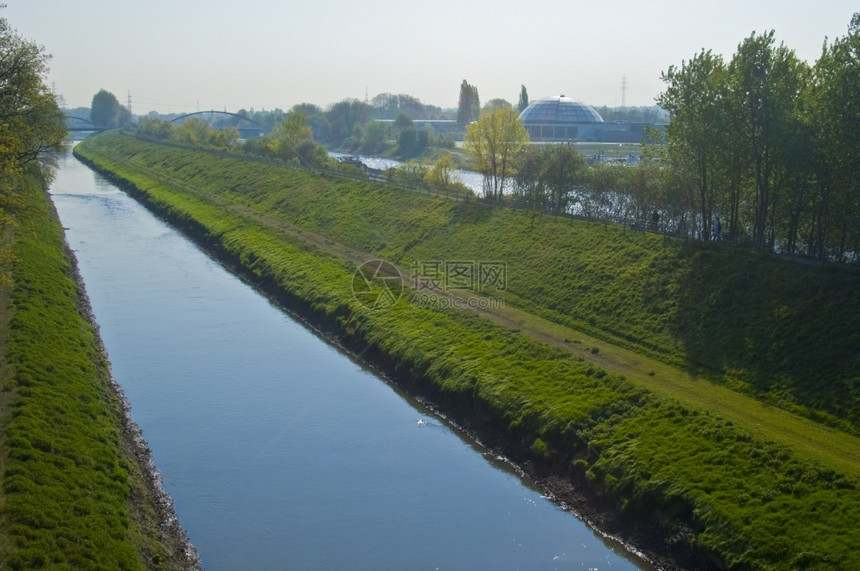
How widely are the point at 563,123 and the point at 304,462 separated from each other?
117 m

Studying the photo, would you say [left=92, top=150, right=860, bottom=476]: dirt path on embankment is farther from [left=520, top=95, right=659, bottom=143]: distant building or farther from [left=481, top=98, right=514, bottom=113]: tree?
[left=520, top=95, right=659, bottom=143]: distant building

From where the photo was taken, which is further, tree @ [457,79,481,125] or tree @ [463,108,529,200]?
tree @ [457,79,481,125]

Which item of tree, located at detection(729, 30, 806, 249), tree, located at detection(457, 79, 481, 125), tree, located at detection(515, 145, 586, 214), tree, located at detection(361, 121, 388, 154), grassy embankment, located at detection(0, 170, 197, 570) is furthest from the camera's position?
tree, located at detection(457, 79, 481, 125)

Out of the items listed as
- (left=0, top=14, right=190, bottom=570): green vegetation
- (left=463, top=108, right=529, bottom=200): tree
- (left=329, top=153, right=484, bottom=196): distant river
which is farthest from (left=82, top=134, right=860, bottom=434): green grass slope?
(left=329, top=153, right=484, bottom=196): distant river

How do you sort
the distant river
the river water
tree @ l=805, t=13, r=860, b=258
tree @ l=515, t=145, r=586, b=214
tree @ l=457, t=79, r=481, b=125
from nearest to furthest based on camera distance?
the river water < tree @ l=805, t=13, r=860, b=258 < tree @ l=515, t=145, r=586, b=214 < the distant river < tree @ l=457, t=79, r=481, b=125

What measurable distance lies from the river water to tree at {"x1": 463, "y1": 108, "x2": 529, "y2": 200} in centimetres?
2314

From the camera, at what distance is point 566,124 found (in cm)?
13425

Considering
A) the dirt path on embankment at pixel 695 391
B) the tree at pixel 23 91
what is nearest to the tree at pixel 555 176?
the dirt path on embankment at pixel 695 391

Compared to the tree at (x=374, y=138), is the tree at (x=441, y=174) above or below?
below

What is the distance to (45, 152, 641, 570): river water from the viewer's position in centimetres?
1980

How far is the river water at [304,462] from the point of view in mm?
19797

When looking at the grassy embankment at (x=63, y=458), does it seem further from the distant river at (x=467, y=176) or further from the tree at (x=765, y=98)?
the distant river at (x=467, y=176)

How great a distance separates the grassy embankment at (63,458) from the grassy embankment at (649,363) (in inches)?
424

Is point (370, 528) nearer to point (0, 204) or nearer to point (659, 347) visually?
point (659, 347)
